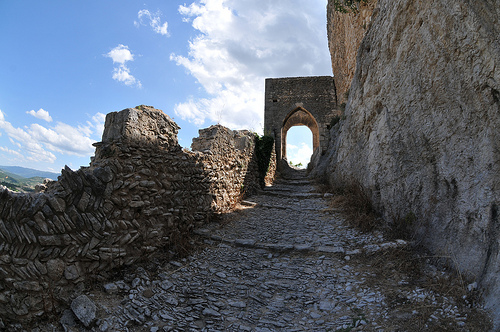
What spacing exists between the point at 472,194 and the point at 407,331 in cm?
169

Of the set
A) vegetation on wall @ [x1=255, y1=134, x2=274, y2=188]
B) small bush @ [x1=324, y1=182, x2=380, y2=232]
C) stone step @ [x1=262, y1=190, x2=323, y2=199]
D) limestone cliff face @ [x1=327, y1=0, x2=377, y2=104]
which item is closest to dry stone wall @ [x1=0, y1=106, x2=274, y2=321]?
small bush @ [x1=324, y1=182, x2=380, y2=232]

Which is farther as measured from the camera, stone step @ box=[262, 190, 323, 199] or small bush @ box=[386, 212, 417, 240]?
stone step @ box=[262, 190, 323, 199]

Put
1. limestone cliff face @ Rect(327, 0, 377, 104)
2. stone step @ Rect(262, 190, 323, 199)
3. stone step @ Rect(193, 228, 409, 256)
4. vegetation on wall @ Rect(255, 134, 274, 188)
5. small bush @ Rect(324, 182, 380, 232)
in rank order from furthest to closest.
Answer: vegetation on wall @ Rect(255, 134, 274, 188), limestone cliff face @ Rect(327, 0, 377, 104), stone step @ Rect(262, 190, 323, 199), small bush @ Rect(324, 182, 380, 232), stone step @ Rect(193, 228, 409, 256)

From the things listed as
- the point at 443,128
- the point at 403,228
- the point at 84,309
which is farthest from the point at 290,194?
the point at 84,309

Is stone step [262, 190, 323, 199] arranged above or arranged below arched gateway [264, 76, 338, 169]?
below

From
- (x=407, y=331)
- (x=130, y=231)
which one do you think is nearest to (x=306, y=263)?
(x=407, y=331)

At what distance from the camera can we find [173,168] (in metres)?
4.57

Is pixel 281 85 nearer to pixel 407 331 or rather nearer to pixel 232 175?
pixel 232 175

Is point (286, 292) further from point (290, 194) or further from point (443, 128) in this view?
point (290, 194)

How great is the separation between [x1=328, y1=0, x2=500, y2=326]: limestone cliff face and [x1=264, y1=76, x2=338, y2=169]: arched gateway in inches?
389

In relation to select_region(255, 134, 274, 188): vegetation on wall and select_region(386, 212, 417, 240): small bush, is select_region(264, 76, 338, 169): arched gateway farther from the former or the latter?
select_region(386, 212, 417, 240): small bush

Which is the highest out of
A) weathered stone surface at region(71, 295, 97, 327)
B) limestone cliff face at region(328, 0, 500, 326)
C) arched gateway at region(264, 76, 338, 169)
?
arched gateway at region(264, 76, 338, 169)

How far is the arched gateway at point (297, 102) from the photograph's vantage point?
50.7ft

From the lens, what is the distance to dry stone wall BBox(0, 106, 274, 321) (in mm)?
2584
